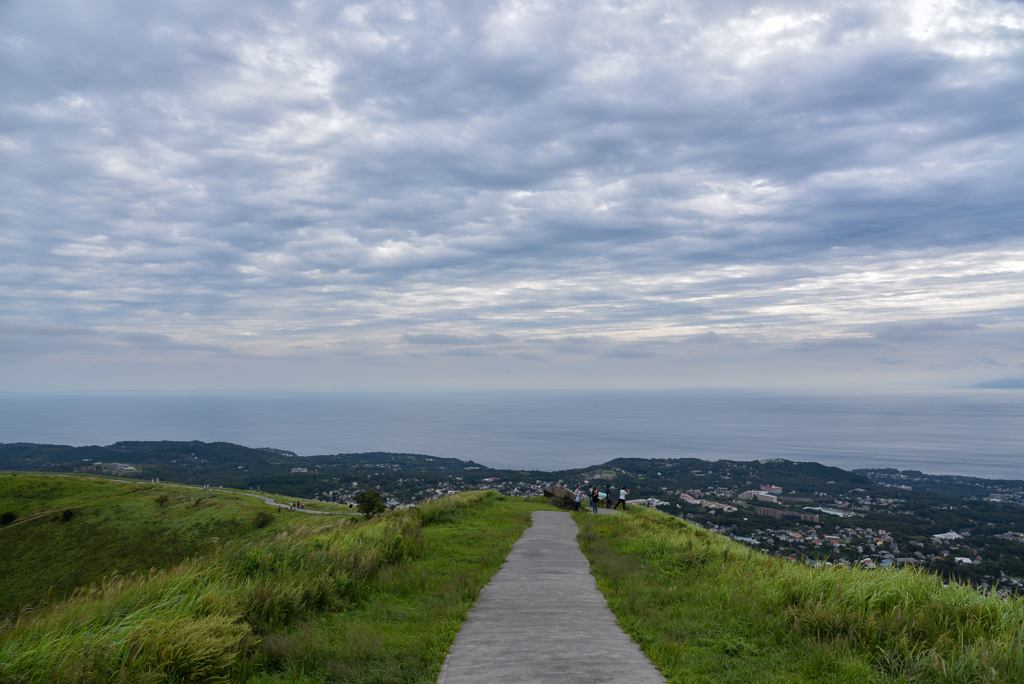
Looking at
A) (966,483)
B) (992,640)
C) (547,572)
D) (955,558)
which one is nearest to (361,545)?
(547,572)

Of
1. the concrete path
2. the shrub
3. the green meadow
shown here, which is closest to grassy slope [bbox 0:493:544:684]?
the green meadow

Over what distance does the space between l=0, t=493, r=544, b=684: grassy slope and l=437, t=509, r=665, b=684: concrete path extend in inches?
13.2

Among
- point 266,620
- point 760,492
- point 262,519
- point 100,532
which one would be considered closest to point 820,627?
point 266,620

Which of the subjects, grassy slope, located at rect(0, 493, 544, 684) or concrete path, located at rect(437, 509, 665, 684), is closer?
grassy slope, located at rect(0, 493, 544, 684)

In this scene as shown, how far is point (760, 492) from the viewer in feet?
242

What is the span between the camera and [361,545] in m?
10.4

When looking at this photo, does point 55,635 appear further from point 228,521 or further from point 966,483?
point 966,483

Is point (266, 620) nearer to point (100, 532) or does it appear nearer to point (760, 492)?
point (100, 532)

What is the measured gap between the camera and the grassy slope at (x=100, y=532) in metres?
34.5

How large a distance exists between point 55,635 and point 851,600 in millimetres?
9781

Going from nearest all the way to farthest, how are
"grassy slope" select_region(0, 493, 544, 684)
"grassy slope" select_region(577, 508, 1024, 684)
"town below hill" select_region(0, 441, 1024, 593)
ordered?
"grassy slope" select_region(0, 493, 544, 684), "grassy slope" select_region(577, 508, 1024, 684), "town below hill" select_region(0, 441, 1024, 593)

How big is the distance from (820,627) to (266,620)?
A: 7672 millimetres

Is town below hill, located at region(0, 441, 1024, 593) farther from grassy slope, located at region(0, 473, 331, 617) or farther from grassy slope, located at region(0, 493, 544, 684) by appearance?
grassy slope, located at region(0, 473, 331, 617)

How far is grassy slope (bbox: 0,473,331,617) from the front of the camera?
34.5 meters
